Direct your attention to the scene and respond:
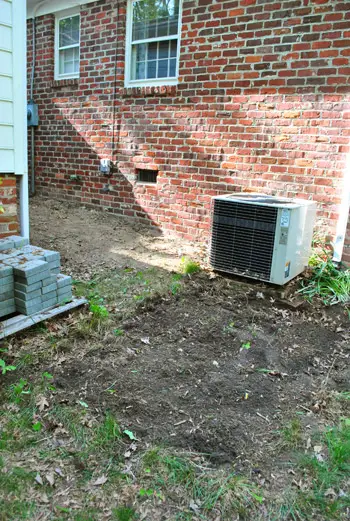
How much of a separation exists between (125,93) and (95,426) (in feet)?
17.3

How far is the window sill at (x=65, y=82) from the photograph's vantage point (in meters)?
7.08

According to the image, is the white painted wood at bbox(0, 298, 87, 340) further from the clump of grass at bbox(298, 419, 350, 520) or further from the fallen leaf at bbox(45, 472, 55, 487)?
the clump of grass at bbox(298, 419, 350, 520)

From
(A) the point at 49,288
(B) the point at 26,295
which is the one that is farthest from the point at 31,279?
(A) the point at 49,288

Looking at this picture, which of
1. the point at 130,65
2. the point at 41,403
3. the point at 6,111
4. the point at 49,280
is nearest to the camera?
the point at 41,403

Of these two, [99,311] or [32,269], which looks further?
[99,311]

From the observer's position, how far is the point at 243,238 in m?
4.32

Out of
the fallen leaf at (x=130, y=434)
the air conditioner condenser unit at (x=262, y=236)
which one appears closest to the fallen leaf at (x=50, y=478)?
the fallen leaf at (x=130, y=434)

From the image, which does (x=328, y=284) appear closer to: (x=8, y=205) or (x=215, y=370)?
(x=215, y=370)

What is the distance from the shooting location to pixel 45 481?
207 cm

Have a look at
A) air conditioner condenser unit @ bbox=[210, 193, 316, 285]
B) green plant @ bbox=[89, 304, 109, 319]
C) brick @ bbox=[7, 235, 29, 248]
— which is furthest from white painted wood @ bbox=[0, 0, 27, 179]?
air conditioner condenser unit @ bbox=[210, 193, 316, 285]

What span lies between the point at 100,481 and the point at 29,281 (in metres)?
1.70

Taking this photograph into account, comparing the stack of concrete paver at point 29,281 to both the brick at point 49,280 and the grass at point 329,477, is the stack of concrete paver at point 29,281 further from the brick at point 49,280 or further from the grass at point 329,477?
the grass at point 329,477

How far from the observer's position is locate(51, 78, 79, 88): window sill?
7083 millimetres

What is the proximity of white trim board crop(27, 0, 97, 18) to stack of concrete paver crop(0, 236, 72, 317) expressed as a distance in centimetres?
518
